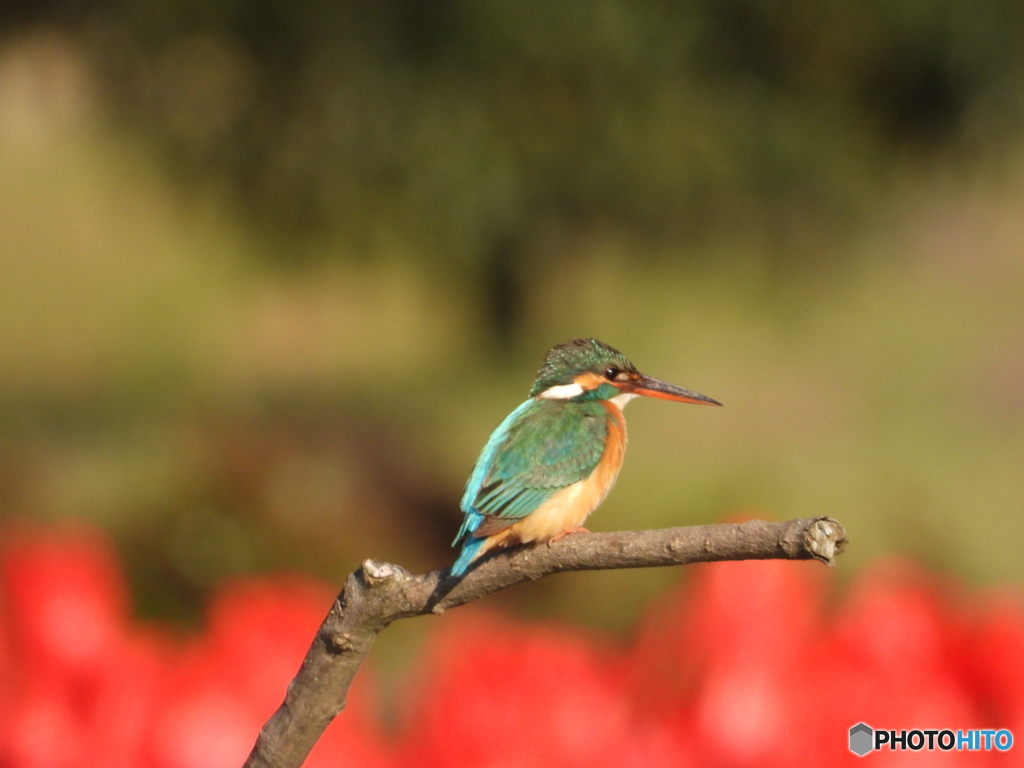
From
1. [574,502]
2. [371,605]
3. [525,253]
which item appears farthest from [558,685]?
[525,253]

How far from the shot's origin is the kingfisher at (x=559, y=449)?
941 millimetres

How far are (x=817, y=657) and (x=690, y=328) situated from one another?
111 inches

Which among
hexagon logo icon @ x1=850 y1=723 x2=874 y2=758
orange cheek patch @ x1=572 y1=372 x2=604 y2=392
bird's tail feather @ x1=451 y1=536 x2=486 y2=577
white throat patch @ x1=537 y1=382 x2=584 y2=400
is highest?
orange cheek patch @ x1=572 y1=372 x2=604 y2=392

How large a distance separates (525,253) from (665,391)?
174 centimetres

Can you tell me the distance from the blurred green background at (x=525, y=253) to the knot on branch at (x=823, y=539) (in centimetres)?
160

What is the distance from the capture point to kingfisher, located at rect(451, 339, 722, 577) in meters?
0.94

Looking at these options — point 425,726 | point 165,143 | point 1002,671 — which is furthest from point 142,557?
point 1002,671

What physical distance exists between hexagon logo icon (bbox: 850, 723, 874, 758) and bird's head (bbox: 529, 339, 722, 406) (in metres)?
0.31

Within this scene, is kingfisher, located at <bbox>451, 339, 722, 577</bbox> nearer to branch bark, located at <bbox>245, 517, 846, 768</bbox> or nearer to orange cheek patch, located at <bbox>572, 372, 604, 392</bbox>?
orange cheek patch, located at <bbox>572, 372, 604, 392</bbox>

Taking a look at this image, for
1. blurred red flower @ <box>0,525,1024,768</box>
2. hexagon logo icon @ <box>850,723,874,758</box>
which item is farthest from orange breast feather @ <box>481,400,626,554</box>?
hexagon logo icon @ <box>850,723,874,758</box>

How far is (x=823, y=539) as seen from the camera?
0.48m

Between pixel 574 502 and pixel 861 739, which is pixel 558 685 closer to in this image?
pixel 574 502

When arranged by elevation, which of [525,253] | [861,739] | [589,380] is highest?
[589,380]

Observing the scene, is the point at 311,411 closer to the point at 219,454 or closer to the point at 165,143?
the point at 219,454
